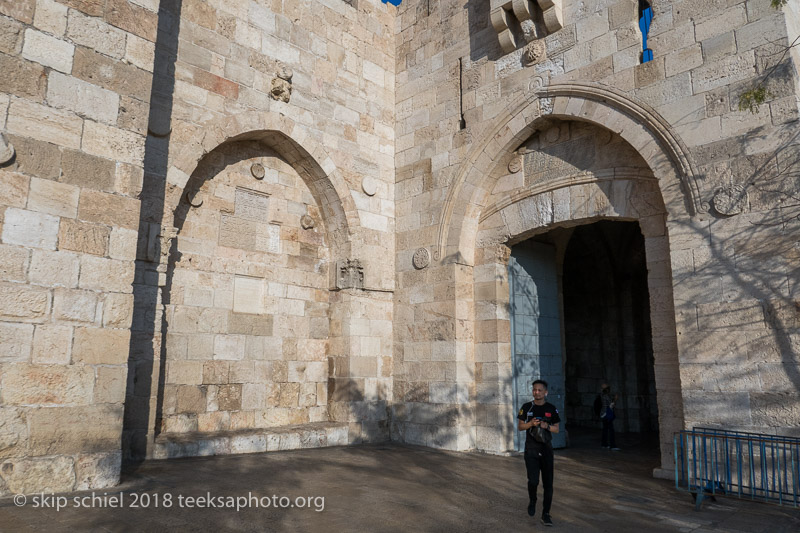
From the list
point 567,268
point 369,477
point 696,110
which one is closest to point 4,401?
point 369,477

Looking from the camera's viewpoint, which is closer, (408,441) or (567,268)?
(408,441)

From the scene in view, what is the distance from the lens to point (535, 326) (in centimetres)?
805

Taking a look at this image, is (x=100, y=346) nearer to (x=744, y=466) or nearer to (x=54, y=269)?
(x=54, y=269)

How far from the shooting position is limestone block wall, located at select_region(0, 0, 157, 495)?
14.2 ft

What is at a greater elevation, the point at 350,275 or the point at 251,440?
the point at 350,275

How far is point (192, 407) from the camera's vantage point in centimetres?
663

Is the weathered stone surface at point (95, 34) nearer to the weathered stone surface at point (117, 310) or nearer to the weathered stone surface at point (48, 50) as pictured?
the weathered stone surface at point (48, 50)

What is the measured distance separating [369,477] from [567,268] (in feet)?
27.4

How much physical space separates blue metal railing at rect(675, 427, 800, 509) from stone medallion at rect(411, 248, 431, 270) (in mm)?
3988

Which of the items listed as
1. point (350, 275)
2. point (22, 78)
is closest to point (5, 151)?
point (22, 78)

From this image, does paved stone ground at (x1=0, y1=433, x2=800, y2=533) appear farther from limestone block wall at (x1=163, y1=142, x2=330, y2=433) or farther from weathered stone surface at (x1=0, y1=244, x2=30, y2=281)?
weathered stone surface at (x1=0, y1=244, x2=30, y2=281)

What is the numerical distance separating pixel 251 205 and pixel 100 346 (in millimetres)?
3205

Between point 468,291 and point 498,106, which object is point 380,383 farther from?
point 498,106

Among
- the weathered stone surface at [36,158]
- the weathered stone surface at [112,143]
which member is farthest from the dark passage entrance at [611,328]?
the weathered stone surface at [36,158]
